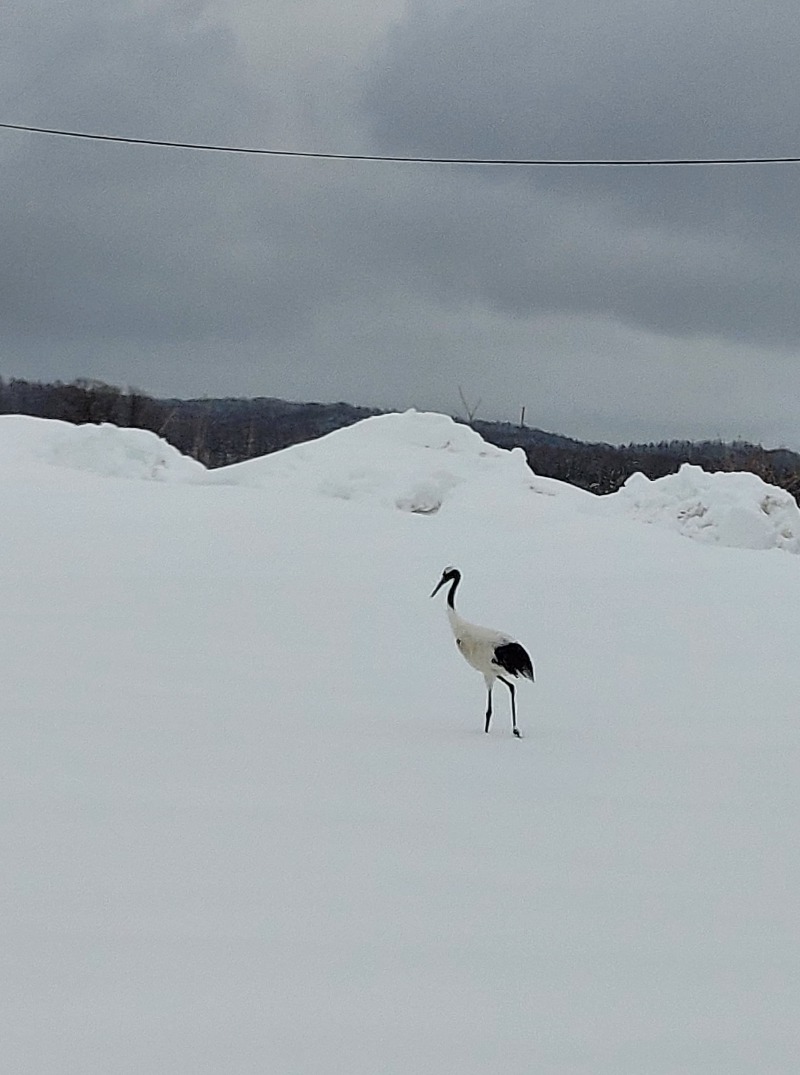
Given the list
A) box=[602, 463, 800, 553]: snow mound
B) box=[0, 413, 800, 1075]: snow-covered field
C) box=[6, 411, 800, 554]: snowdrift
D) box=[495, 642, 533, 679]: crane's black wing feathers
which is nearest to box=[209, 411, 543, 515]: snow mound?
box=[6, 411, 800, 554]: snowdrift

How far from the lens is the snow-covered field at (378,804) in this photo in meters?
3.04

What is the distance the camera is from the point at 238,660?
8375 millimetres

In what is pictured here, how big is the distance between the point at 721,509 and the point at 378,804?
1449 cm

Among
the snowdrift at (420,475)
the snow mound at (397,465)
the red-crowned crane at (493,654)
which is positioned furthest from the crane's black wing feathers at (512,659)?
the snow mound at (397,465)

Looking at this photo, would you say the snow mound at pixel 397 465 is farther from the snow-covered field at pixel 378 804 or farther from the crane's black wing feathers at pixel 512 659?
the crane's black wing feathers at pixel 512 659

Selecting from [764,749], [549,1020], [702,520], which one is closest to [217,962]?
[549,1020]

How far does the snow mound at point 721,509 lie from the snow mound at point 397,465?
236 cm

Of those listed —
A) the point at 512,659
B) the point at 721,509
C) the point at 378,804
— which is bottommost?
the point at 378,804

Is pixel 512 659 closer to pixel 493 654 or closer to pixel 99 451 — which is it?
pixel 493 654

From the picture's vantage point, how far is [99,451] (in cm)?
1834

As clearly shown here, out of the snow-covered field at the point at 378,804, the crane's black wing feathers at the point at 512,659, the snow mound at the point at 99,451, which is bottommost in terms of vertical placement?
the snow-covered field at the point at 378,804

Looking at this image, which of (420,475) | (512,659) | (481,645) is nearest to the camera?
(512,659)

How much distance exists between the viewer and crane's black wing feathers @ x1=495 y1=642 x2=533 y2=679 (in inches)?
269

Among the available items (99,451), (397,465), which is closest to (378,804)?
(99,451)
